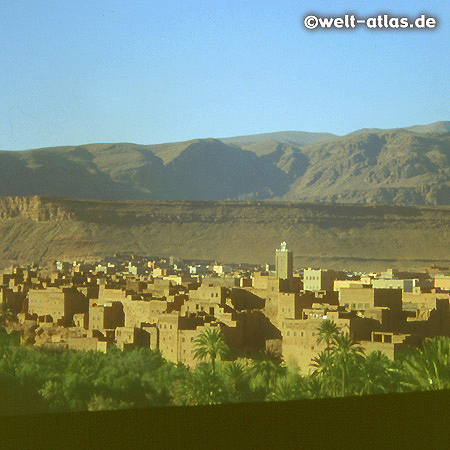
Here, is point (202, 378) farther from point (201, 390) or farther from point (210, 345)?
point (210, 345)

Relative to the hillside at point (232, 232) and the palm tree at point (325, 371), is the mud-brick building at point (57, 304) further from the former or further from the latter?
the hillside at point (232, 232)

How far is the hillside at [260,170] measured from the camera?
19469 mm

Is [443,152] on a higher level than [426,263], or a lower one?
higher

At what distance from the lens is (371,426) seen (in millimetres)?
6047

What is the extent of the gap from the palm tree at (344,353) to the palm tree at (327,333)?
0.16 ft

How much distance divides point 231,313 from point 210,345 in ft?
5.73

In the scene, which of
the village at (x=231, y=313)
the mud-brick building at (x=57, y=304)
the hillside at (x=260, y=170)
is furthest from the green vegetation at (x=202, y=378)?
the hillside at (x=260, y=170)

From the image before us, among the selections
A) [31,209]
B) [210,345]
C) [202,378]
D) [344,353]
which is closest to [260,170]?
[31,209]

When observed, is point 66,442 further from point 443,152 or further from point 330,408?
point 443,152

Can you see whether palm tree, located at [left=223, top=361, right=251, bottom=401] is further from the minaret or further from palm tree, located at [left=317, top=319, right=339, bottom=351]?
the minaret

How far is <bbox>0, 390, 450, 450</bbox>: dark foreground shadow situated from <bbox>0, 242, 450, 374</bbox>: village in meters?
4.66

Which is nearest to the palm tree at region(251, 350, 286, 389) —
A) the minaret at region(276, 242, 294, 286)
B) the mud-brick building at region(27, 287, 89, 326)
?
the minaret at region(276, 242, 294, 286)

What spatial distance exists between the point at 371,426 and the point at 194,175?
24.6 m

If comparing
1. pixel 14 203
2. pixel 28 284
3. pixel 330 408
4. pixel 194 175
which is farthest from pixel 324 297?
pixel 194 175
